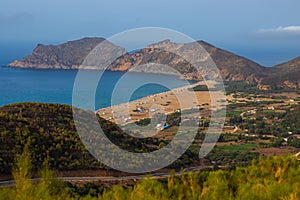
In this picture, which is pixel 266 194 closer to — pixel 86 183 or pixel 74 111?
pixel 86 183

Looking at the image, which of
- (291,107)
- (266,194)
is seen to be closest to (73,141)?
(266,194)

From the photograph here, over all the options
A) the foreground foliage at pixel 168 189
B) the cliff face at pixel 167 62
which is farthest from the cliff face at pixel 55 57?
the foreground foliage at pixel 168 189

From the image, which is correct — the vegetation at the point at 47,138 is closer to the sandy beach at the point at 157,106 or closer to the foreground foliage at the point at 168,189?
the foreground foliage at the point at 168,189

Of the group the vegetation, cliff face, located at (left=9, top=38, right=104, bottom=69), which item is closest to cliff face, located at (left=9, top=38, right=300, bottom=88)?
cliff face, located at (left=9, top=38, right=104, bottom=69)

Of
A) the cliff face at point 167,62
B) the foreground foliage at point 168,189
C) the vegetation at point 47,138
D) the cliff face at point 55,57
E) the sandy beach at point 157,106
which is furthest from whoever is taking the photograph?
the cliff face at point 55,57

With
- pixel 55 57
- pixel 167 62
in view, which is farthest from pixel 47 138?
pixel 55 57
